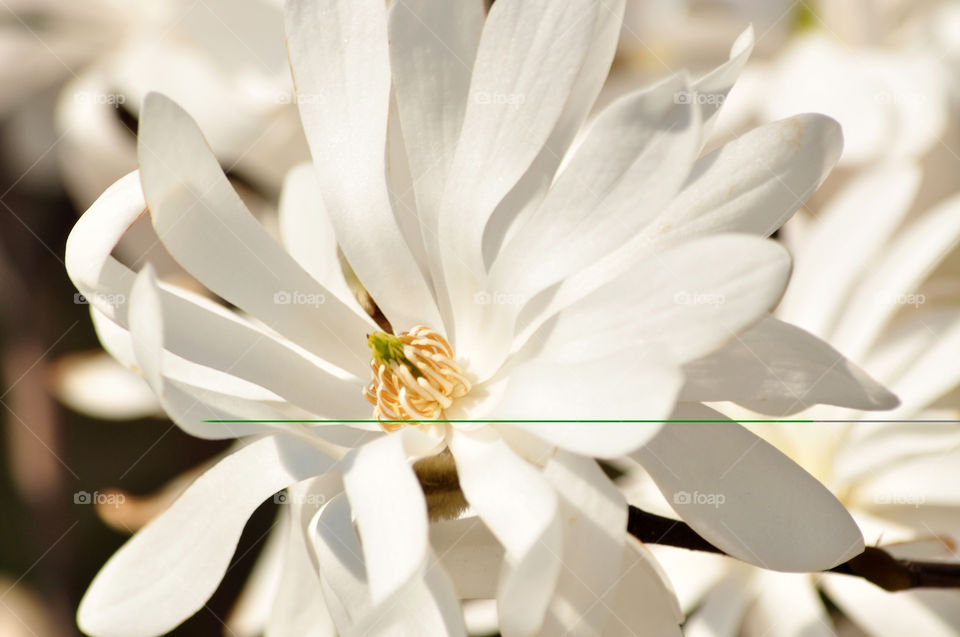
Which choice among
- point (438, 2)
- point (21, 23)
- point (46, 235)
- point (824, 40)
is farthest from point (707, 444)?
point (46, 235)

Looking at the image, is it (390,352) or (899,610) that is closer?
(390,352)

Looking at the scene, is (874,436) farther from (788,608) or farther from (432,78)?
(432,78)

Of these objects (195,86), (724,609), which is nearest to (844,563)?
(724,609)

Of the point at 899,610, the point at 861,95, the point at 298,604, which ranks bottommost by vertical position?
the point at 899,610

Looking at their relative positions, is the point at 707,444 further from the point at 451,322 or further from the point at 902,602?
the point at 902,602

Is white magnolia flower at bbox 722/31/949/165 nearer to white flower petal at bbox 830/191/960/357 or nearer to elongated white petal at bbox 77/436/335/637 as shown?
white flower petal at bbox 830/191/960/357

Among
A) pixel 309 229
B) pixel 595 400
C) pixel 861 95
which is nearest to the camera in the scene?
pixel 595 400

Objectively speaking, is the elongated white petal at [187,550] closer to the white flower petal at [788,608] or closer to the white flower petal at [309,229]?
the white flower petal at [309,229]
